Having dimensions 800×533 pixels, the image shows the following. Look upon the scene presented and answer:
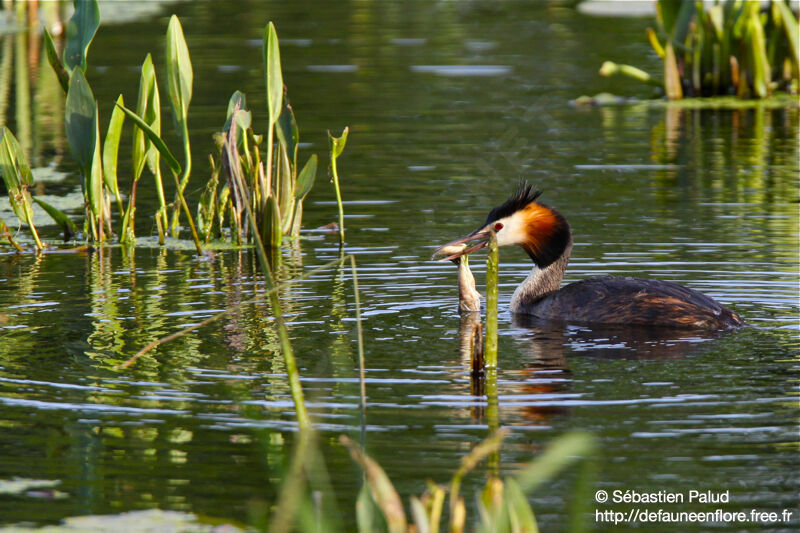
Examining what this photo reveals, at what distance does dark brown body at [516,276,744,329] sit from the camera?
24.9ft

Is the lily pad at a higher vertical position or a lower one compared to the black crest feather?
lower

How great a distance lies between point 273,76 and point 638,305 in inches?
148

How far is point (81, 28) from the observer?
9.91m

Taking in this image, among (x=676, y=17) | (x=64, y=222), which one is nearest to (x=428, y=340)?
(x=64, y=222)

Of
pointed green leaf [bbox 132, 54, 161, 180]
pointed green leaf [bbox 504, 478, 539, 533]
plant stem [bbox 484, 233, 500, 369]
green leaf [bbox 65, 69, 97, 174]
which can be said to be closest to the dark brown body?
plant stem [bbox 484, 233, 500, 369]

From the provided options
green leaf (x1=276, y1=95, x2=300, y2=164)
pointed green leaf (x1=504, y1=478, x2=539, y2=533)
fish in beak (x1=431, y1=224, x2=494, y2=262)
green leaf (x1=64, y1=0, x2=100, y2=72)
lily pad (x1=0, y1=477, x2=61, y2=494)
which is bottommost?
lily pad (x1=0, y1=477, x2=61, y2=494)

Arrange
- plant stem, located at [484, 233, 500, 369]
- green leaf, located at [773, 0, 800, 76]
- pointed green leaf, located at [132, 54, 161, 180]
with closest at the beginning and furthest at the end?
plant stem, located at [484, 233, 500, 369]
pointed green leaf, located at [132, 54, 161, 180]
green leaf, located at [773, 0, 800, 76]

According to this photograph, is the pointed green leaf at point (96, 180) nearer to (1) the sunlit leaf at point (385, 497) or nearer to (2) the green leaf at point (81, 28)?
(2) the green leaf at point (81, 28)

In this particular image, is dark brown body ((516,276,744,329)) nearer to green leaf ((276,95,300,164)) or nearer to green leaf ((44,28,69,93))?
green leaf ((276,95,300,164))

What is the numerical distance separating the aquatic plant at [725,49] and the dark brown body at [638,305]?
9651 millimetres

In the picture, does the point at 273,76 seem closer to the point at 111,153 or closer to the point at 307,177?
the point at 307,177

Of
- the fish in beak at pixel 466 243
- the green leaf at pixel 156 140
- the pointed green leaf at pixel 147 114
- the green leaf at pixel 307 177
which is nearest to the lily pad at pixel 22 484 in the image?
the fish in beak at pixel 466 243

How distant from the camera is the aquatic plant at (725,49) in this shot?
17.1m

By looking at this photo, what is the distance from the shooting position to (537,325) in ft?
26.7
